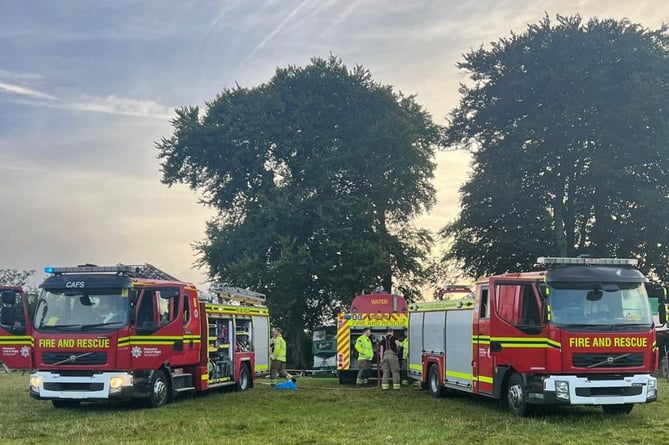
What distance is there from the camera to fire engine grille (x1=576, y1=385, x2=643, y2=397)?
13.9 m

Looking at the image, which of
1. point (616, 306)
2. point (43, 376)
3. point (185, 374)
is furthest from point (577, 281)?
point (43, 376)

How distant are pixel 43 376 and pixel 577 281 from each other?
10.8m

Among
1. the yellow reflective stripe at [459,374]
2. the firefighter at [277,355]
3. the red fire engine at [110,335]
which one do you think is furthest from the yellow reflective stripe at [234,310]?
the yellow reflective stripe at [459,374]

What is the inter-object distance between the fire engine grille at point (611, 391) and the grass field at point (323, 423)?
49 cm

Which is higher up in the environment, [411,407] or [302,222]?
[302,222]

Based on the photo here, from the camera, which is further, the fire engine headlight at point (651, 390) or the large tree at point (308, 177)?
the large tree at point (308, 177)

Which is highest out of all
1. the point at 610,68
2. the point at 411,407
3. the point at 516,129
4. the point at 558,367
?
the point at 610,68

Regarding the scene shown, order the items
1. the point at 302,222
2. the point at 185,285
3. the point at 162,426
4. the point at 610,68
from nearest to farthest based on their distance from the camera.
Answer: the point at 162,426, the point at 185,285, the point at 610,68, the point at 302,222

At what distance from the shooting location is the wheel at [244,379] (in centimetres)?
2122

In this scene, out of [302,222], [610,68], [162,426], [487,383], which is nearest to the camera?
[162,426]

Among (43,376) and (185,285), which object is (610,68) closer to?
(185,285)

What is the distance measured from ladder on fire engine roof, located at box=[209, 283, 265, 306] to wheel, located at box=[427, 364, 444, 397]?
5.83 meters

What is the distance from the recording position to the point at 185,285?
1766cm

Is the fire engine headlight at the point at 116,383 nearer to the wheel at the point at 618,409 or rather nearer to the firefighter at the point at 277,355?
the wheel at the point at 618,409
